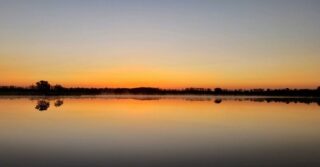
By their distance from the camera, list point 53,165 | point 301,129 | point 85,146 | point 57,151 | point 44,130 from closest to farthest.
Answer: point 53,165 < point 57,151 < point 85,146 < point 44,130 < point 301,129

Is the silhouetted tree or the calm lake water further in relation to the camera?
the silhouetted tree

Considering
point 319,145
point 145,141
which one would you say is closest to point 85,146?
point 145,141

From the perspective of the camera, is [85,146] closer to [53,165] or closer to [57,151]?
[57,151]

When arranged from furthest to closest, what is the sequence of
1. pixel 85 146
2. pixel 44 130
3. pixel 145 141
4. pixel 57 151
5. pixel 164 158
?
1. pixel 44 130
2. pixel 145 141
3. pixel 85 146
4. pixel 57 151
5. pixel 164 158

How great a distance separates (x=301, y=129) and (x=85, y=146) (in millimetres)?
10350

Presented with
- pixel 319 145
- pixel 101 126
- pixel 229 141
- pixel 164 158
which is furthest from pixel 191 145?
pixel 101 126

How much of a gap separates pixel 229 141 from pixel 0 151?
24.5 feet

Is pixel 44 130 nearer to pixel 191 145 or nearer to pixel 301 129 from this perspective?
pixel 191 145

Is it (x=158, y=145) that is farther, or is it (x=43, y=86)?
(x=43, y=86)

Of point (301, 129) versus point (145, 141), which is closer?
point (145, 141)

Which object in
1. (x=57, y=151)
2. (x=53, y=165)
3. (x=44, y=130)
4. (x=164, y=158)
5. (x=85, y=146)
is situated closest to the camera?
(x=53, y=165)

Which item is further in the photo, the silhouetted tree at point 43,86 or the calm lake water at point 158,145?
the silhouetted tree at point 43,86

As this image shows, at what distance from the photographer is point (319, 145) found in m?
13.1

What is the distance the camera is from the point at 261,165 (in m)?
9.59
